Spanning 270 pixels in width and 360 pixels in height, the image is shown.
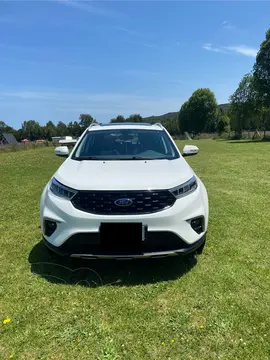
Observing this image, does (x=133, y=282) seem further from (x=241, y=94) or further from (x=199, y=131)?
(x=199, y=131)

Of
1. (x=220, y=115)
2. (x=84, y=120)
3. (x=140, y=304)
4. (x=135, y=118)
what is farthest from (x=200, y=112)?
(x=140, y=304)

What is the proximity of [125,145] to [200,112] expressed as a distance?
64.9 m

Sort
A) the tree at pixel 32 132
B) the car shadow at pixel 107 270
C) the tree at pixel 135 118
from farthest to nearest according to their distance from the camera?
the tree at pixel 32 132 < the tree at pixel 135 118 < the car shadow at pixel 107 270

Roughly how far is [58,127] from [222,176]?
101m

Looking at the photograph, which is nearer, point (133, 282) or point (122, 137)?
point (133, 282)

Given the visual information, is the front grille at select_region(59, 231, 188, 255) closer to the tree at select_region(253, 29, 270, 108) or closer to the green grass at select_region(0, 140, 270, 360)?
the green grass at select_region(0, 140, 270, 360)

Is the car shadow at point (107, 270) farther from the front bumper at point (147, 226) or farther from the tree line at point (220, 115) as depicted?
the tree line at point (220, 115)

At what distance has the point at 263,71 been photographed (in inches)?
1178

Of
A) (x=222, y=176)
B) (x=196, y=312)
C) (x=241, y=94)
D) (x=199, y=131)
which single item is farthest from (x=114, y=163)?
(x=199, y=131)

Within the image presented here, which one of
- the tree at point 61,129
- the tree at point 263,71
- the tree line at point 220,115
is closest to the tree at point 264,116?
the tree line at point 220,115

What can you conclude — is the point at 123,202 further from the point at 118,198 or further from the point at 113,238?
the point at 113,238

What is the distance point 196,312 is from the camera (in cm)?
249

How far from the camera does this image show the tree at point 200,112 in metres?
64.9

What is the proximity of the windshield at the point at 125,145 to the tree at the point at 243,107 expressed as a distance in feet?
111
